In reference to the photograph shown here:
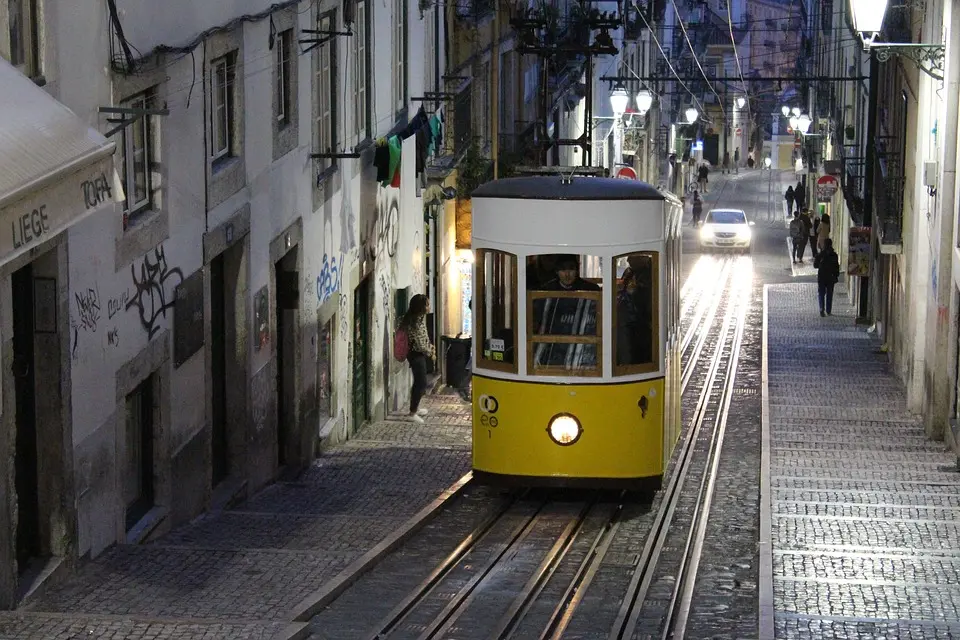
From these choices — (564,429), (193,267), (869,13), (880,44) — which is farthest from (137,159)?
(880,44)

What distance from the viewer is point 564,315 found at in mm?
12945

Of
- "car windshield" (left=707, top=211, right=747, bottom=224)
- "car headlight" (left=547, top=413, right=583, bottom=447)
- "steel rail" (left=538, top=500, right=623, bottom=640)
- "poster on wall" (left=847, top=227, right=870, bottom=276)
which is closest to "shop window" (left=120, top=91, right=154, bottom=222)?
"car headlight" (left=547, top=413, right=583, bottom=447)

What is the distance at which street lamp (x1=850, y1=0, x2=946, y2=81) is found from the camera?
52.4 ft

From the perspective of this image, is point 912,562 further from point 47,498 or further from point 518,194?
point 47,498

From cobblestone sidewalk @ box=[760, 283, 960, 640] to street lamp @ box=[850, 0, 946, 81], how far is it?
13.0ft

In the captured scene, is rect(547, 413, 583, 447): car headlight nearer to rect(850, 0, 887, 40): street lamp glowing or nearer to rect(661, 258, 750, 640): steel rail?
rect(661, 258, 750, 640): steel rail

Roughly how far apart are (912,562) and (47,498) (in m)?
5.51

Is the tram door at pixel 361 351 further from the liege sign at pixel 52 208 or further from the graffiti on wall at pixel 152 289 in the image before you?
the liege sign at pixel 52 208

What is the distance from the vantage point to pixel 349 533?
39.6ft

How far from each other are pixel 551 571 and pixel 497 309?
2.42 metres

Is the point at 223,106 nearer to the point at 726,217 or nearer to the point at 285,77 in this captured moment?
the point at 285,77

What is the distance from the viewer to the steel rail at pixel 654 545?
10141 mm

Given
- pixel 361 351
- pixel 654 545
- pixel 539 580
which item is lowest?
pixel 654 545

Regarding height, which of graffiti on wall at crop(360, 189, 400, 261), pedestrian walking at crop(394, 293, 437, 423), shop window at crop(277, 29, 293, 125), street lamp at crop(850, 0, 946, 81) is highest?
street lamp at crop(850, 0, 946, 81)
